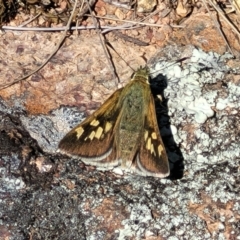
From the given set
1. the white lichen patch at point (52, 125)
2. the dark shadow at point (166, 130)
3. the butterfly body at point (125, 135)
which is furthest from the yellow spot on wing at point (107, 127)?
the dark shadow at point (166, 130)

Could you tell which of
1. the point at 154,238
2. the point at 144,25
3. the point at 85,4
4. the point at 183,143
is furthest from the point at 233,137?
the point at 85,4

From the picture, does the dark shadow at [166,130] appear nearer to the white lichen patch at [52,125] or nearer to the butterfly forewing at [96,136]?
the butterfly forewing at [96,136]

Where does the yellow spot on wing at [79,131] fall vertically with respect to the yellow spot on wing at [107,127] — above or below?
above

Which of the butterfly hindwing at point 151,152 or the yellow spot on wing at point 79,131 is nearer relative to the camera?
the butterfly hindwing at point 151,152

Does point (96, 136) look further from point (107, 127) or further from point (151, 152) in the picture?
point (151, 152)

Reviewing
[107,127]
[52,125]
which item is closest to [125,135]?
[107,127]

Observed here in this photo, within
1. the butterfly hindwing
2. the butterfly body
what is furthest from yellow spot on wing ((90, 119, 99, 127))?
the butterfly hindwing
